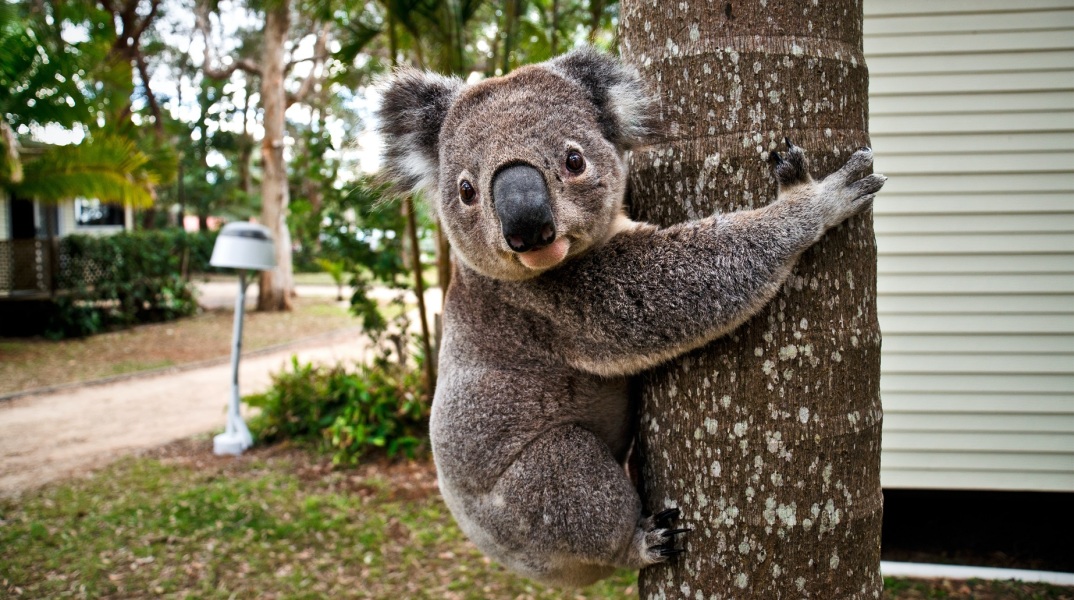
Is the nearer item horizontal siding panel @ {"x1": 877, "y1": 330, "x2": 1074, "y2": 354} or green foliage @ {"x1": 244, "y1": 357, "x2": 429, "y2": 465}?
horizontal siding panel @ {"x1": 877, "y1": 330, "x2": 1074, "y2": 354}

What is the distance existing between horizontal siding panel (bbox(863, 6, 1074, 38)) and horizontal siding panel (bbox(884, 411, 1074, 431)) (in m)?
2.63

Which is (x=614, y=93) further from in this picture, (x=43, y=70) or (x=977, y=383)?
(x=43, y=70)

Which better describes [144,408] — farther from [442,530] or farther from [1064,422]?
[1064,422]

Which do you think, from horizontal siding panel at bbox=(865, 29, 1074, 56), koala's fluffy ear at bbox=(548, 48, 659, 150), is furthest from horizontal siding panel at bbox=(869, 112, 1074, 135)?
koala's fluffy ear at bbox=(548, 48, 659, 150)

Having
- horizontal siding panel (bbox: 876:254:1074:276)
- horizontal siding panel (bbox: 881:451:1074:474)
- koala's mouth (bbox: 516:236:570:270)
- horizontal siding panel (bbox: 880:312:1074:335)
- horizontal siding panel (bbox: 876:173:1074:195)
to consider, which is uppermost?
horizontal siding panel (bbox: 876:173:1074:195)

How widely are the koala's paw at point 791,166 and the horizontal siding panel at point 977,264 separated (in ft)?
12.4

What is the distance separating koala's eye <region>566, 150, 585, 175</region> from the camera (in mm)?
1886

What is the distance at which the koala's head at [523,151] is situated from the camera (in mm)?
1763

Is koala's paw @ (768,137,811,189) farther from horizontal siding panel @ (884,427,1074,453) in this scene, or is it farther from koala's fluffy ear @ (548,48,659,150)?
horizontal siding panel @ (884,427,1074,453)

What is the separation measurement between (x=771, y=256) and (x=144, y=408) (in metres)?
9.80

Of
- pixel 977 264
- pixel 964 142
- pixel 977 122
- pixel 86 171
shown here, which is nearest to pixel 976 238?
pixel 977 264

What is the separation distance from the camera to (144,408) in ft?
30.8

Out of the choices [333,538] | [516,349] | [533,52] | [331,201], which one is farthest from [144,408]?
[516,349]

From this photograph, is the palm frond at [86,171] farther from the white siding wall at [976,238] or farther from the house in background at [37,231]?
the white siding wall at [976,238]
